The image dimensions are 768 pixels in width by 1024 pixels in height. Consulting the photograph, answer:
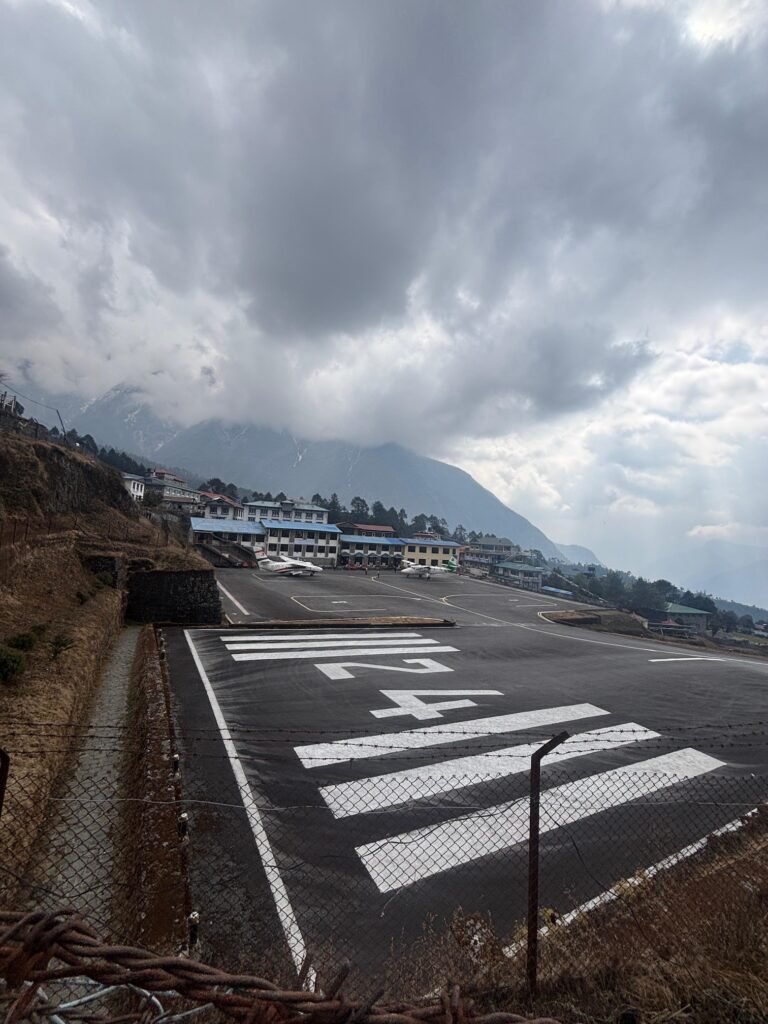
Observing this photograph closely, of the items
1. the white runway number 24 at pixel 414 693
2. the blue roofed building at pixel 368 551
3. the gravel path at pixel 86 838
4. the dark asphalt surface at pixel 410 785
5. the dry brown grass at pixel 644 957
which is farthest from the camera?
the blue roofed building at pixel 368 551

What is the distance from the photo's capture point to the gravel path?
21.3 feet

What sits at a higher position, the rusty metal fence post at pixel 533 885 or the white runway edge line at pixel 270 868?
the rusty metal fence post at pixel 533 885

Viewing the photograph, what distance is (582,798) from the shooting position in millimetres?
8992

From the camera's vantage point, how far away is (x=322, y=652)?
18969 millimetres

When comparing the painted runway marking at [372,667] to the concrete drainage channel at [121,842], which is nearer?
the concrete drainage channel at [121,842]

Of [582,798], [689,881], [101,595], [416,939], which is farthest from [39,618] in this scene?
[689,881]

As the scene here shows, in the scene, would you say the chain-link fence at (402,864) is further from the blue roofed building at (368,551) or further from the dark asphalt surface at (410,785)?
the blue roofed building at (368,551)

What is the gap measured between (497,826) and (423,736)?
354 centimetres

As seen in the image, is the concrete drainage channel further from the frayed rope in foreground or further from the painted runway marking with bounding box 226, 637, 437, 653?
the painted runway marking with bounding box 226, 637, 437, 653

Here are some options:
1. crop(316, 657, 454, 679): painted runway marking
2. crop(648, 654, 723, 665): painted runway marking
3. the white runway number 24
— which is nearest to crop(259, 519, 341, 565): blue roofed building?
crop(648, 654, 723, 665): painted runway marking

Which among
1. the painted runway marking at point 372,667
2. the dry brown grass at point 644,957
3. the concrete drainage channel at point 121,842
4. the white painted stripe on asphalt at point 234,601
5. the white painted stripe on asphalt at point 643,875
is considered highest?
the dry brown grass at point 644,957

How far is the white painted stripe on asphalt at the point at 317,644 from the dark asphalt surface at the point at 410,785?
197 mm

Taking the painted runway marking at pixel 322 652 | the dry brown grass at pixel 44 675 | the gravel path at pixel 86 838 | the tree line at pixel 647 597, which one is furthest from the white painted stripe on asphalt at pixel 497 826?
the tree line at pixel 647 597

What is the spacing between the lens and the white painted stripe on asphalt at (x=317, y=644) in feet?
63.0
